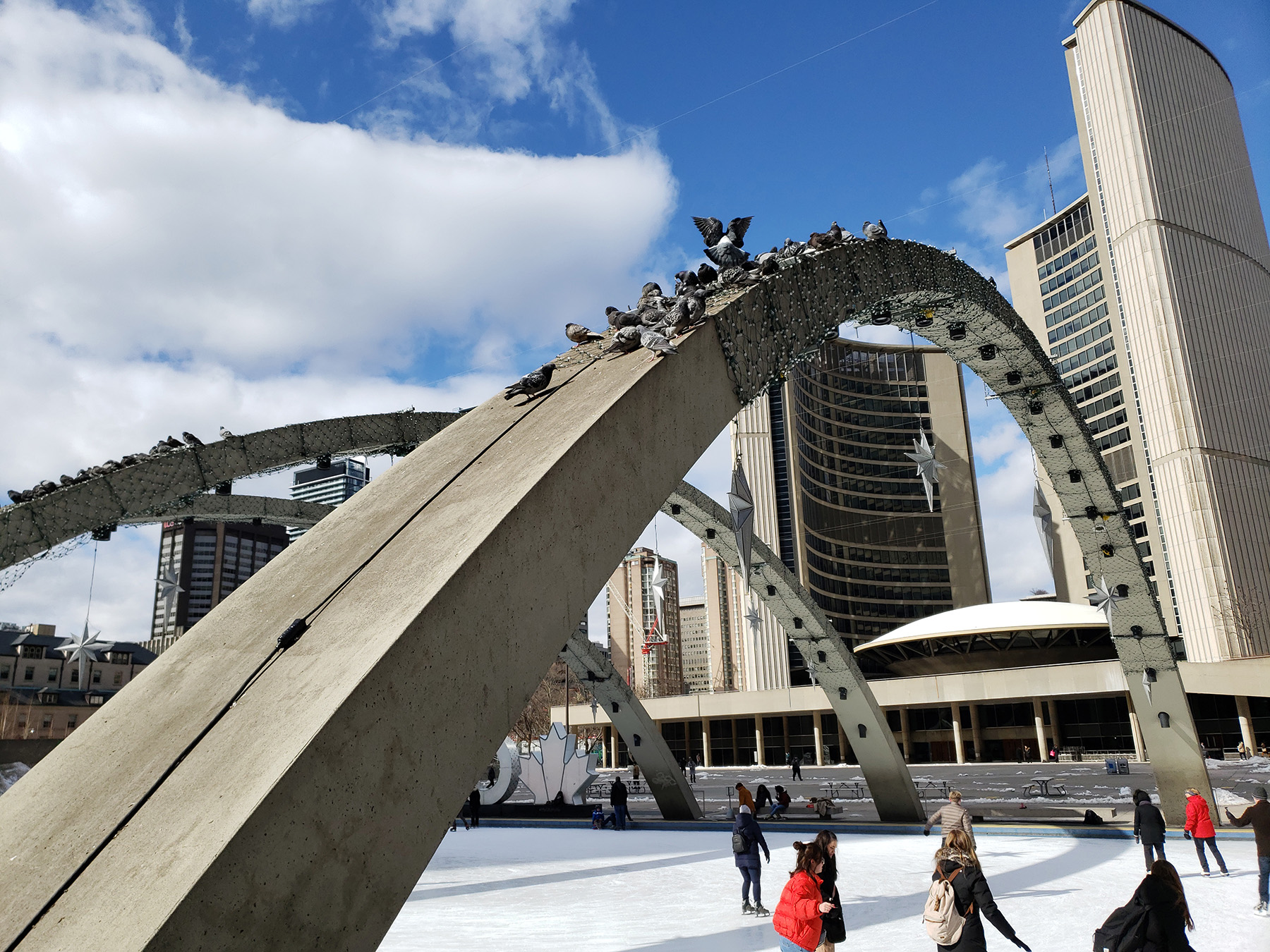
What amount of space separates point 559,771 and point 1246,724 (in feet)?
137

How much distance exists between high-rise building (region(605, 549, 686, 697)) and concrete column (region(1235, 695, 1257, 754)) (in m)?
79.3

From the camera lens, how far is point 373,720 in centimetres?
376

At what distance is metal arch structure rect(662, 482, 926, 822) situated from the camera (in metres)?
20.8

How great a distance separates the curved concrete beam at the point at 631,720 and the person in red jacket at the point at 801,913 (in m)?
16.6

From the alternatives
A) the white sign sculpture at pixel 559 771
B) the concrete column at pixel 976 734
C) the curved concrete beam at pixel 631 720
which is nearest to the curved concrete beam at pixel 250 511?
the curved concrete beam at pixel 631 720

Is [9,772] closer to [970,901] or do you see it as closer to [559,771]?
[559,771]

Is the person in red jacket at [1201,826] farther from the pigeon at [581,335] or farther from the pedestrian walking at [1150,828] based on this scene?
the pigeon at [581,335]

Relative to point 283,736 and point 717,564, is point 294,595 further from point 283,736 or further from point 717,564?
point 717,564

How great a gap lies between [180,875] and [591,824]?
23767mm

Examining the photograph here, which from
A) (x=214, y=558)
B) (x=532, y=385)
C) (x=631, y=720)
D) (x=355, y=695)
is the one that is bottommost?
(x=631, y=720)

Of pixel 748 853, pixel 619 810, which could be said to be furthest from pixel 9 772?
pixel 748 853

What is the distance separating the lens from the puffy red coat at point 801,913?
20.1 ft

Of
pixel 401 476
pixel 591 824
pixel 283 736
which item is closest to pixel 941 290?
pixel 401 476

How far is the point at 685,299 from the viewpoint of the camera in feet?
22.9
